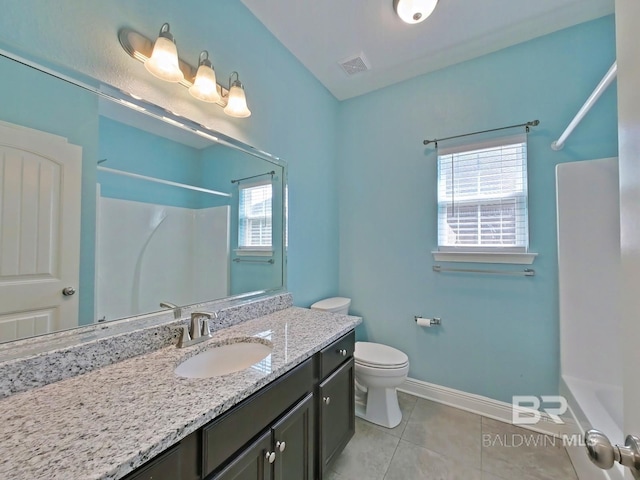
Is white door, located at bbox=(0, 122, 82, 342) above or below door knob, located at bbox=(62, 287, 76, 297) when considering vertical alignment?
above

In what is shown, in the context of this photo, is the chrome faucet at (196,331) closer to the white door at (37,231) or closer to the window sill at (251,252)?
the white door at (37,231)

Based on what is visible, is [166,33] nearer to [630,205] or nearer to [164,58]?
[164,58]

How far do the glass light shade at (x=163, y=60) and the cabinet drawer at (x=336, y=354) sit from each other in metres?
1.43

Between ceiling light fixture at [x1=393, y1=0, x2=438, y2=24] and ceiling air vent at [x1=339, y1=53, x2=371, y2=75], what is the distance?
44cm

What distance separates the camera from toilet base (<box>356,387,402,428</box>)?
1.79 m

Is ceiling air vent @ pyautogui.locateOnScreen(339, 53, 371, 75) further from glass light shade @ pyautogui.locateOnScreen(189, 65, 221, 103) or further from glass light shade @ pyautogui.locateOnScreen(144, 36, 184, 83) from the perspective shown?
glass light shade @ pyautogui.locateOnScreen(144, 36, 184, 83)

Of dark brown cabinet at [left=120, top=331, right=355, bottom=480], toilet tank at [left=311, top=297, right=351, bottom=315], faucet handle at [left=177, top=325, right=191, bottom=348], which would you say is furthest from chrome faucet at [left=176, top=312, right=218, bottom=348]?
toilet tank at [left=311, top=297, right=351, bottom=315]

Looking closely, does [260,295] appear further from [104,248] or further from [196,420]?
[196,420]

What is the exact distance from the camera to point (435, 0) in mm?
1414

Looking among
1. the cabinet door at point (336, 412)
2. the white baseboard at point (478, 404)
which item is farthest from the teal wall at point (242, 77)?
the white baseboard at point (478, 404)

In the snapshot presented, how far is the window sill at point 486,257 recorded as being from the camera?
1.76 m

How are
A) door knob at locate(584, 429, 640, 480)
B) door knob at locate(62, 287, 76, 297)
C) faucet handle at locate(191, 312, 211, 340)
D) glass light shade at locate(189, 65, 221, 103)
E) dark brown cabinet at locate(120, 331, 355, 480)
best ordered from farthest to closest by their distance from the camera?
glass light shade at locate(189, 65, 221, 103) → faucet handle at locate(191, 312, 211, 340) → door knob at locate(62, 287, 76, 297) → dark brown cabinet at locate(120, 331, 355, 480) → door knob at locate(584, 429, 640, 480)

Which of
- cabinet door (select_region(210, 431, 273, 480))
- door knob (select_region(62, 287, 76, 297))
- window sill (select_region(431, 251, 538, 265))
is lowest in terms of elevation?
cabinet door (select_region(210, 431, 273, 480))

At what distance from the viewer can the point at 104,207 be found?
3.39ft
